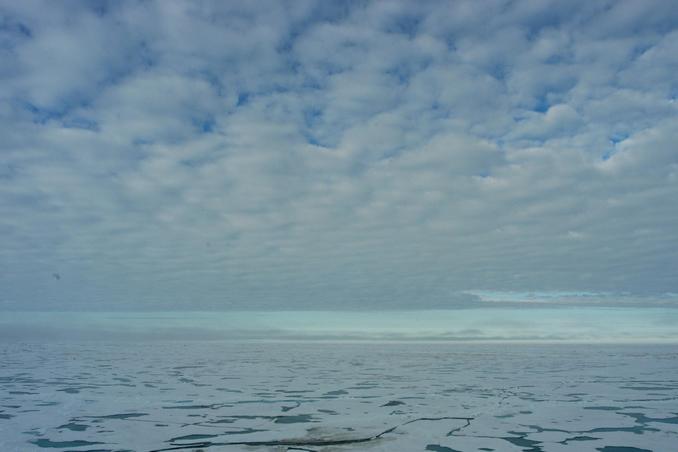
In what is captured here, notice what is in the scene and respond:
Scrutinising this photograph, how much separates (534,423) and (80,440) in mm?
9506

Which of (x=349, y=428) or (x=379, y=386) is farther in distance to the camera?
(x=379, y=386)

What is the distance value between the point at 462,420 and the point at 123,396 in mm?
10557

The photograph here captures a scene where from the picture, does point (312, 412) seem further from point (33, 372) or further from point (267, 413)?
point (33, 372)

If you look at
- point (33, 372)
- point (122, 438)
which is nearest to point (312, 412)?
point (122, 438)

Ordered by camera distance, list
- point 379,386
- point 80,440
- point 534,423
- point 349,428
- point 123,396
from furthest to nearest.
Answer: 1. point 379,386
2. point 123,396
3. point 534,423
4. point 349,428
5. point 80,440

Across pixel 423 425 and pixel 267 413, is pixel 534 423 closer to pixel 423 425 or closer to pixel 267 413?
pixel 423 425

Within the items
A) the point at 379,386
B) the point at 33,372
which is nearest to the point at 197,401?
the point at 379,386

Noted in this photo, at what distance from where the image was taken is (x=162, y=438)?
9906mm

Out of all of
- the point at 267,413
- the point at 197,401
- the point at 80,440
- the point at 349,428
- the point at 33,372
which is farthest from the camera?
the point at 33,372

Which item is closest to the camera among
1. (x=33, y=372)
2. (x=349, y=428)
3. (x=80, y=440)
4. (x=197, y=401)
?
(x=80, y=440)

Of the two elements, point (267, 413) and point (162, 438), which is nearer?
point (162, 438)

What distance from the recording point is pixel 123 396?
16.3 m

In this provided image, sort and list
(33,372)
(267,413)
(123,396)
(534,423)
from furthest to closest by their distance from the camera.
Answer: (33,372) < (123,396) < (267,413) < (534,423)

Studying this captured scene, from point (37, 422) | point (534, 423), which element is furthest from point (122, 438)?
point (534, 423)
